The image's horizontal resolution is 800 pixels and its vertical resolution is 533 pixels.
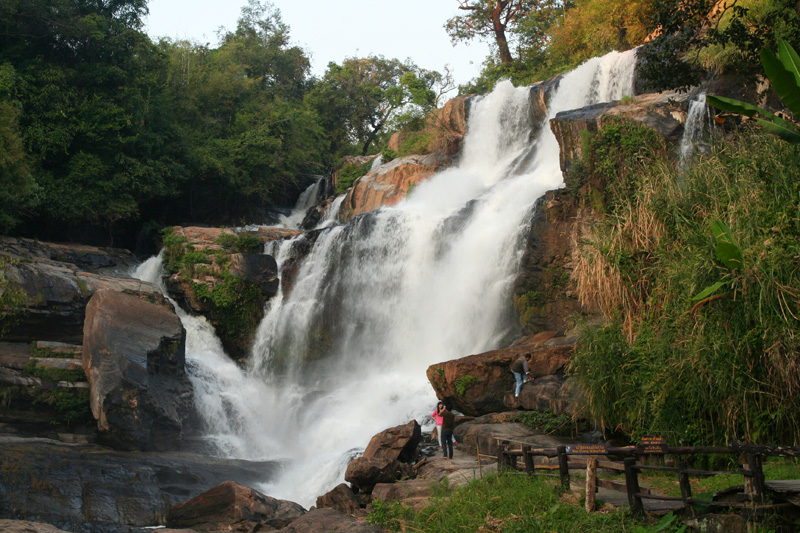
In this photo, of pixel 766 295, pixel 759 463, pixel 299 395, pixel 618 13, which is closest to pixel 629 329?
pixel 766 295

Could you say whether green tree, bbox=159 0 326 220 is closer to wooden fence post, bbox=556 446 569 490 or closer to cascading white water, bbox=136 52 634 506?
cascading white water, bbox=136 52 634 506

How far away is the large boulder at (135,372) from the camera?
15820mm

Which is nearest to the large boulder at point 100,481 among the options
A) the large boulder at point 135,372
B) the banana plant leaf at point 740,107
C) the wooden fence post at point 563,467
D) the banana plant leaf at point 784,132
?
the large boulder at point 135,372

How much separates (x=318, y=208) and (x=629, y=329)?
23.7m

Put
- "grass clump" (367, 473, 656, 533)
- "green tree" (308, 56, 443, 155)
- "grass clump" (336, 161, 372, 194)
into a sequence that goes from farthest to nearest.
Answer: "green tree" (308, 56, 443, 155) → "grass clump" (336, 161, 372, 194) → "grass clump" (367, 473, 656, 533)

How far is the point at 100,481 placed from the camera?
13.3 metres

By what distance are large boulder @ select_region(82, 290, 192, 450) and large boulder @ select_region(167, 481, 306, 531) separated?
4.32m

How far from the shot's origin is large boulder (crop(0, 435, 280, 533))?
1214cm

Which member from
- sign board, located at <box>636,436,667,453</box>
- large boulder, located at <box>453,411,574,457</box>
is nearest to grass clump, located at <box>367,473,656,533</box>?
sign board, located at <box>636,436,667,453</box>

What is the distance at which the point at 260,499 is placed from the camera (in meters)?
11.9

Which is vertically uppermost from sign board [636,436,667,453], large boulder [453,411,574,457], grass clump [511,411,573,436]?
sign board [636,436,667,453]

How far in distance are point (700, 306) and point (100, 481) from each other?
11677 mm

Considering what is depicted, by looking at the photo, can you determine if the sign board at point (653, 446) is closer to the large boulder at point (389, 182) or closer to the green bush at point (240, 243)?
the green bush at point (240, 243)

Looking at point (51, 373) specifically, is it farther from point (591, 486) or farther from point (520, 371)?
point (591, 486)
